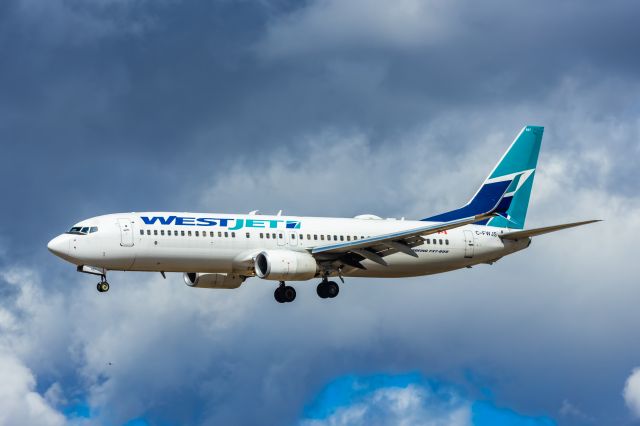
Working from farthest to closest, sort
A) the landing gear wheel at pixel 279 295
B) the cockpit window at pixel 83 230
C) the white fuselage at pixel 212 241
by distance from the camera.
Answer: the landing gear wheel at pixel 279 295 < the cockpit window at pixel 83 230 < the white fuselage at pixel 212 241

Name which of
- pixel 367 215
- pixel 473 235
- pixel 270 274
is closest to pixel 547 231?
pixel 473 235

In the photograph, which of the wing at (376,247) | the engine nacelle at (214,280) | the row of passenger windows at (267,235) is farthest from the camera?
the engine nacelle at (214,280)

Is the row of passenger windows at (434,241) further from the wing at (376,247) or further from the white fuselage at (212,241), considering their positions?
the wing at (376,247)

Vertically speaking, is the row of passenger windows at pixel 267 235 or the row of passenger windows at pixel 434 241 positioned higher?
the row of passenger windows at pixel 434 241

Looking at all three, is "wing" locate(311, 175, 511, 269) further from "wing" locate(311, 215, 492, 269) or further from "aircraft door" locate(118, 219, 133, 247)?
"aircraft door" locate(118, 219, 133, 247)

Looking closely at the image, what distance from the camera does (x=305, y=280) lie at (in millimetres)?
83000

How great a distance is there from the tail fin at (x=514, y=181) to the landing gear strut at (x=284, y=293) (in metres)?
12.9

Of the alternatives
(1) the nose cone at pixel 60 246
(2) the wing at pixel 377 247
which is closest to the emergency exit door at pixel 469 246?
(2) the wing at pixel 377 247

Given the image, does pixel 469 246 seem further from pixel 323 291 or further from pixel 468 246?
pixel 323 291

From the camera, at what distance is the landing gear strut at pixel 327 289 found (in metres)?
84.9

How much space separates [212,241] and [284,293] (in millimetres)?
6966

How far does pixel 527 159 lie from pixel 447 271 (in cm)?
1209

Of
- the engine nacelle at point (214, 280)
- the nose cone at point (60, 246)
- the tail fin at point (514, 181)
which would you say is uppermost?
the tail fin at point (514, 181)

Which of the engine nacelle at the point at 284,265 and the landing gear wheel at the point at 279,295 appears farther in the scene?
the landing gear wheel at the point at 279,295
